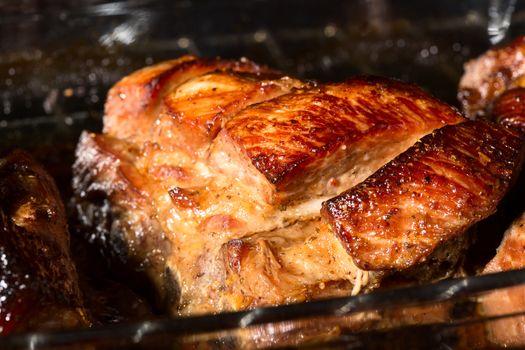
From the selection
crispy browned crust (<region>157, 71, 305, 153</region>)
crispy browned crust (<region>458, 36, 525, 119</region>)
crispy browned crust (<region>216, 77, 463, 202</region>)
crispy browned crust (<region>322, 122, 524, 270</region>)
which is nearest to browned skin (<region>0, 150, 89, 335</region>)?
crispy browned crust (<region>157, 71, 305, 153</region>)

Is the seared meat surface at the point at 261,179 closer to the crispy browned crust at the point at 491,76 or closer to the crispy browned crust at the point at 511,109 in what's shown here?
the crispy browned crust at the point at 511,109

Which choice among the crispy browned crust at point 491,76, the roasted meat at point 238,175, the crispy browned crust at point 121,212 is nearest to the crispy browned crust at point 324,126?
the roasted meat at point 238,175

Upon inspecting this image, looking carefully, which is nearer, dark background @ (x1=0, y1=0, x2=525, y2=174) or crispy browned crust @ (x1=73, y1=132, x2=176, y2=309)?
crispy browned crust @ (x1=73, y1=132, x2=176, y2=309)

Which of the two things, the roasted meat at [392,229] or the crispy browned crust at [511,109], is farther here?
the crispy browned crust at [511,109]

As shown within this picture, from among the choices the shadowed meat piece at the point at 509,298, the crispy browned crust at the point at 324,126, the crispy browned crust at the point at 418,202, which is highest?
the crispy browned crust at the point at 324,126

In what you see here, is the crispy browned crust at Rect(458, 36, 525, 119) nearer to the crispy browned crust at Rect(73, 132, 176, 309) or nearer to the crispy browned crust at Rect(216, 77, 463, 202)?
the crispy browned crust at Rect(216, 77, 463, 202)

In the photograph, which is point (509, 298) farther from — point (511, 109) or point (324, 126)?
point (511, 109)
